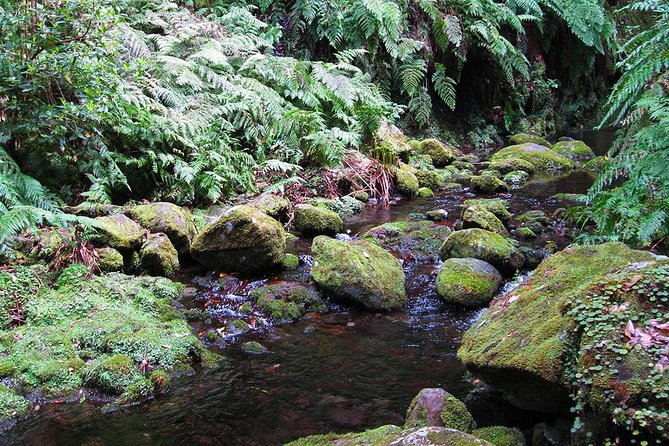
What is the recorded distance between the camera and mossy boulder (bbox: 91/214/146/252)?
5426mm

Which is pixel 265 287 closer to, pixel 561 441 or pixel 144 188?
pixel 144 188

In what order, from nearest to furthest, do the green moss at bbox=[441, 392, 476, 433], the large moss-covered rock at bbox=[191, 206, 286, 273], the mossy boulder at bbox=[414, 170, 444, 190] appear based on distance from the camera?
1. the green moss at bbox=[441, 392, 476, 433]
2. the large moss-covered rock at bbox=[191, 206, 286, 273]
3. the mossy boulder at bbox=[414, 170, 444, 190]

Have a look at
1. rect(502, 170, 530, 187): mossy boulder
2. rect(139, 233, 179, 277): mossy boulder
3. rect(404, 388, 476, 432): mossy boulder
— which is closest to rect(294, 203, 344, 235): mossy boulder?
rect(139, 233, 179, 277): mossy boulder

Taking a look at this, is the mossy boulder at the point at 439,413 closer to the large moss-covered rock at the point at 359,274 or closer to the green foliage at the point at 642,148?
the large moss-covered rock at the point at 359,274

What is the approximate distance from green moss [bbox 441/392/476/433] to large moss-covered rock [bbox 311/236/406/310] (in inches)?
82.0

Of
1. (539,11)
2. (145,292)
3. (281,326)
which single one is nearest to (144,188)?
(145,292)

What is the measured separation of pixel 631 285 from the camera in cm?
257

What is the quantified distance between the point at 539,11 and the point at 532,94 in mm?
2451

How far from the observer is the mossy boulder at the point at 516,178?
33.8ft

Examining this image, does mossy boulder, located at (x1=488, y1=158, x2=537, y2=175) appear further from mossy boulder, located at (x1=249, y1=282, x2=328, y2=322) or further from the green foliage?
mossy boulder, located at (x1=249, y1=282, x2=328, y2=322)

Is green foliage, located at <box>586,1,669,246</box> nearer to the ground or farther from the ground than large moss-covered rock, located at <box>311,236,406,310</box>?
farther from the ground

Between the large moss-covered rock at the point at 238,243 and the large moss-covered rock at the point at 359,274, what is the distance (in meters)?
0.58

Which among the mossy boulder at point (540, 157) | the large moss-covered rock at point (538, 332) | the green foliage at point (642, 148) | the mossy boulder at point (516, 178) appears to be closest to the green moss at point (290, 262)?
the large moss-covered rock at point (538, 332)

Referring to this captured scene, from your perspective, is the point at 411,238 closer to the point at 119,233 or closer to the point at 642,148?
the point at 642,148
